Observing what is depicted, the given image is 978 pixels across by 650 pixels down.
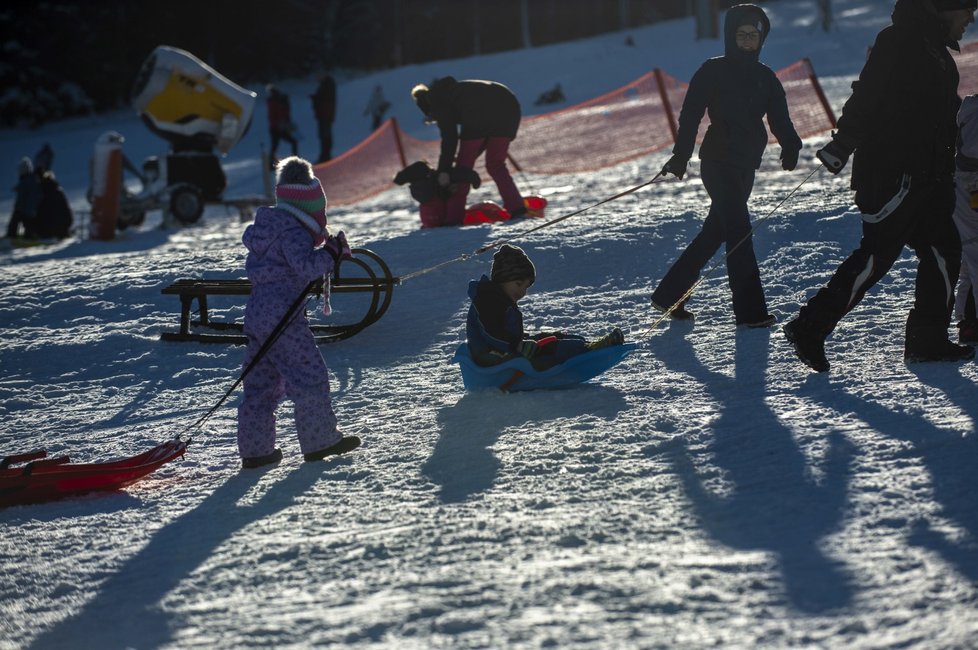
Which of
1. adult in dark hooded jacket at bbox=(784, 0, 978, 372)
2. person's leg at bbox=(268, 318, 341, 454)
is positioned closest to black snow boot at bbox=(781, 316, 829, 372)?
adult in dark hooded jacket at bbox=(784, 0, 978, 372)

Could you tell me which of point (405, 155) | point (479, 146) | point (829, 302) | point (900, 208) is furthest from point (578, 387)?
point (405, 155)

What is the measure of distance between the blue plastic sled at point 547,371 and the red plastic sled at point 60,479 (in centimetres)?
165

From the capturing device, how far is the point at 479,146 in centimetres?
1082

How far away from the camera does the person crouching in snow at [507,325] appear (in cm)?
578

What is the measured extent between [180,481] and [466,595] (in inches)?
76.5

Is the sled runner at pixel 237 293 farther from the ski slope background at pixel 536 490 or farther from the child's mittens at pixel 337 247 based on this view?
the child's mittens at pixel 337 247

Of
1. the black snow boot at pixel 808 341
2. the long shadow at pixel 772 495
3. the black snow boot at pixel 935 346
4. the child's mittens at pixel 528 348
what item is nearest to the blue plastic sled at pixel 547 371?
the child's mittens at pixel 528 348

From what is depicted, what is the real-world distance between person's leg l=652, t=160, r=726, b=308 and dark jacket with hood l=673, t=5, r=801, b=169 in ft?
0.50

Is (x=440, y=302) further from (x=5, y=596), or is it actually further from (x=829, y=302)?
(x=5, y=596)

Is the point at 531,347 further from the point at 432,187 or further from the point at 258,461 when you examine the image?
the point at 432,187

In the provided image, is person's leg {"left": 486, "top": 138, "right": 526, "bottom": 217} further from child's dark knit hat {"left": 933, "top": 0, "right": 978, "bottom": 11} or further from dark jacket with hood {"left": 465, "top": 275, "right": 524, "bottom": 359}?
child's dark knit hat {"left": 933, "top": 0, "right": 978, "bottom": 11}

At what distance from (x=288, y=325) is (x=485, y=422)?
3.37 feet

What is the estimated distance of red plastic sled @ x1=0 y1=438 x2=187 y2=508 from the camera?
15.8 ft

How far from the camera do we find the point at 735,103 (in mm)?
6633
